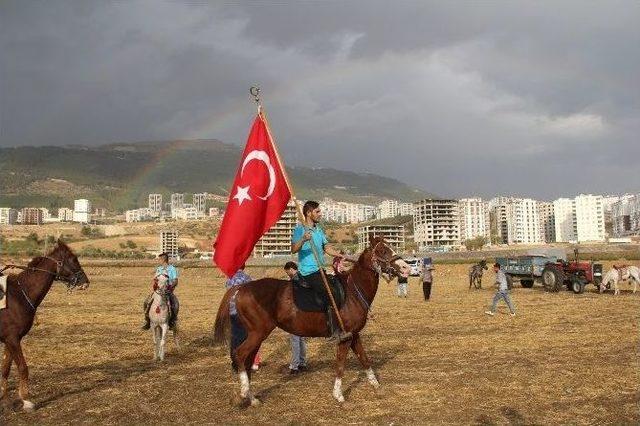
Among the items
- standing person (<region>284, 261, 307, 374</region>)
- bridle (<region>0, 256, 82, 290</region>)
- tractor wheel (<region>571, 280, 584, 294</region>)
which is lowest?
tractor wheel (<region>571, 280, 584, 294</region>)

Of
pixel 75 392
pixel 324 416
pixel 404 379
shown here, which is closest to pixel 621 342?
pixel 404 379

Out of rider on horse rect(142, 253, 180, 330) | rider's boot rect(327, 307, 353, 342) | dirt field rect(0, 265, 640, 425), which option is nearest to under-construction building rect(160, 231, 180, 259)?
dirt field rect(0, 265, 640, 425)

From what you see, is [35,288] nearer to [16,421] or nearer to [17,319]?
[17,319]

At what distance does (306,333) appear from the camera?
933 centimetres

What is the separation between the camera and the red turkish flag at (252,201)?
31.8ft

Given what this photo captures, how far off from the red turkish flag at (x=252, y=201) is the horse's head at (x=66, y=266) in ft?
9.01

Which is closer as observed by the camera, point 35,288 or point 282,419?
point 282,419

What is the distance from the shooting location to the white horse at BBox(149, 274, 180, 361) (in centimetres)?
1302

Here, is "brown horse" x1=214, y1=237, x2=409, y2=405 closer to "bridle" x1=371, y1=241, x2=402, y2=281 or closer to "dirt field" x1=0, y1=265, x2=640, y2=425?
"bridle" x1=371, y1=241, x2=402, y2=281

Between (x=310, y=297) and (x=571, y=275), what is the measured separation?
1124 inches

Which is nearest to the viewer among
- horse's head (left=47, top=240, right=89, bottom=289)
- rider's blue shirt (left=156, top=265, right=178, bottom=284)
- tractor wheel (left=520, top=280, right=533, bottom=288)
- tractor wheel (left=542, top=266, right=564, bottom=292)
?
horse's head (left=47, top=240, right=89, bottom=289)

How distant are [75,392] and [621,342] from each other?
42.8 ft

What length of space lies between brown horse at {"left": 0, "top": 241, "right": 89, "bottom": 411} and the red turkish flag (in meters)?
2.83

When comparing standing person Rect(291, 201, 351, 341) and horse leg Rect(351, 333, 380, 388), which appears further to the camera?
horse leg Rect(351, 333, 380, 388)
